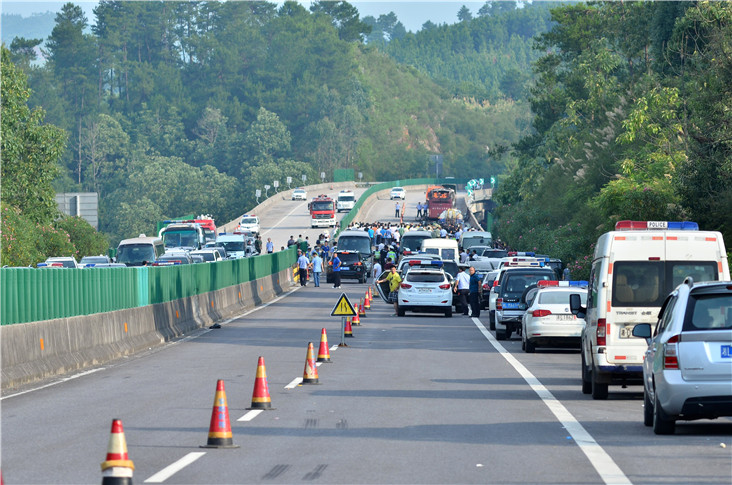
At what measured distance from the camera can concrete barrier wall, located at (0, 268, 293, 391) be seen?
1902 cm

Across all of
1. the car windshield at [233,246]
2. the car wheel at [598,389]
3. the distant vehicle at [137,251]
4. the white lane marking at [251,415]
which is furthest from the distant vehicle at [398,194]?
the white lane marking at [251,415]

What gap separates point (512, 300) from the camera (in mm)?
30688

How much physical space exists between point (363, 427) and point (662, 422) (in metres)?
3.11

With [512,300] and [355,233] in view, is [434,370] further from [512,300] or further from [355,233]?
[355,233]

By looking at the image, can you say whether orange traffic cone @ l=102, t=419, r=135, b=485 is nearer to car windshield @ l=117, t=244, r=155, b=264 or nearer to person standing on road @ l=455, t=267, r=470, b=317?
person standing on road @ l=455, t=267, r=470, b=317

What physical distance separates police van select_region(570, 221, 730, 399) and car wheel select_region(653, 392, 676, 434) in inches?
146

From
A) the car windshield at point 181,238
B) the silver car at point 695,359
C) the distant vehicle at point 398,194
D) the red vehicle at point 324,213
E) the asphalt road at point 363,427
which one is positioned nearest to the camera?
the asphalt road at point 363,427

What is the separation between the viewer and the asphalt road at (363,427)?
10.8m

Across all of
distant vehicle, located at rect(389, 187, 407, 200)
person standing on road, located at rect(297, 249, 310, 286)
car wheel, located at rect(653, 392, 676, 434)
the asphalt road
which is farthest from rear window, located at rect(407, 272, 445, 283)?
distant vehicle, located at rect(389, 187, 407, 200)

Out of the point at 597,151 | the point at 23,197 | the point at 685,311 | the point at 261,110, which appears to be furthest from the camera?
the point at 261,110

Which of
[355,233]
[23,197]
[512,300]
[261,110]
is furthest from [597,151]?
[261,110]

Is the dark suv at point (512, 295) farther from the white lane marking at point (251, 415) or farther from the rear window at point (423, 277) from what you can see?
the white lane marking at point (251, 415)

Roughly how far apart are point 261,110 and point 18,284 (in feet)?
561

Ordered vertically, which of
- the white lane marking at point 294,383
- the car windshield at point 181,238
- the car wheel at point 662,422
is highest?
the car windshield at point 181,238
